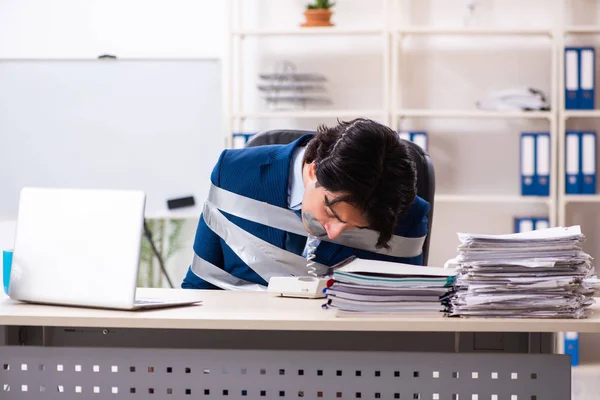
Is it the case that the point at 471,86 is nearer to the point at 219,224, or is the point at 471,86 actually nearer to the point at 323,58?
the point at 323,58

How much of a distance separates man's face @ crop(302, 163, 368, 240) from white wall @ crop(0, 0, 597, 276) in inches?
94.5

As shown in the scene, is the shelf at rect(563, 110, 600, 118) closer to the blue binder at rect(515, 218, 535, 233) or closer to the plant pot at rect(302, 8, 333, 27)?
the blue binder at rect(515, 218, 535, 233)

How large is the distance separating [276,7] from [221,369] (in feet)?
9.84

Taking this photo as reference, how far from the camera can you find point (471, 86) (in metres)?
3.98

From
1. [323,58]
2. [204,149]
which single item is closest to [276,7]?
[323,58]

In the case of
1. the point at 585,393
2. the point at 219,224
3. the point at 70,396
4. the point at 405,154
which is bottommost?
the point at 585,393

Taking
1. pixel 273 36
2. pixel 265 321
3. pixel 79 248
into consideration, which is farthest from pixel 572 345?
pixel 79 248

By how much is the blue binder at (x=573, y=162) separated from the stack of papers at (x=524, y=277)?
8.38 feet

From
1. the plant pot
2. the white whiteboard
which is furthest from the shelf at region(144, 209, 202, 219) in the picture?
the plant pot

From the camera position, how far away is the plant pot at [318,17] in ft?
12.4

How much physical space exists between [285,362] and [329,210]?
35 centimetres

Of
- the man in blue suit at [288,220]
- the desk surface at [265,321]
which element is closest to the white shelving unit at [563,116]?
the man in blue suit at [288,220]

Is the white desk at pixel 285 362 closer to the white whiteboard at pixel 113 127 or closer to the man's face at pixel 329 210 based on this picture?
the man's face at pixel 329 210

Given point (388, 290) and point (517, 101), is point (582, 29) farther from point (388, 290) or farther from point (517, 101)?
point (388, 290)
